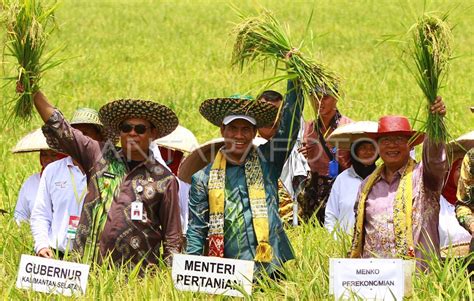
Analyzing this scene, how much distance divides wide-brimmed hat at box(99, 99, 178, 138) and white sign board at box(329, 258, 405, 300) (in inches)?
48.7

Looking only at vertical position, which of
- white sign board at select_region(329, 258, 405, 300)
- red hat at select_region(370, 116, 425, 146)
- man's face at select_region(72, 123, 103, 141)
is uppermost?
man's face at select_region(72, 123, 103, 141)

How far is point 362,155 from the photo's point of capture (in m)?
6.66

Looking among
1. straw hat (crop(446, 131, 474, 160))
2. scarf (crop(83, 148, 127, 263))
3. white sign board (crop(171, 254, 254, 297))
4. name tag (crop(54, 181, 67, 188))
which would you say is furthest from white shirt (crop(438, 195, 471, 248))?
name tag (crop(54, 181, 67, 188))

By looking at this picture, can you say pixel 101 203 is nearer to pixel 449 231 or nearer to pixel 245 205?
pixel 245 205

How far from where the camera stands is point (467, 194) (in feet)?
16.9

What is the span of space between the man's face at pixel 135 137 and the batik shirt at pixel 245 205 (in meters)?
0.31

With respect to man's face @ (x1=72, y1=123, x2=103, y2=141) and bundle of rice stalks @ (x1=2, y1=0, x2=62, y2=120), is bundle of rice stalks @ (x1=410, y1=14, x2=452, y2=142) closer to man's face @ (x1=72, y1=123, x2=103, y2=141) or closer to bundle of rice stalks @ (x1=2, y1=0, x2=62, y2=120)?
bundle of rice stalks @ (x1=2, y1=0, x2=62, y2=120)

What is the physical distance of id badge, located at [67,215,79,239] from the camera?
5.71 meters

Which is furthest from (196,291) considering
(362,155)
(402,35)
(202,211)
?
(362,155)

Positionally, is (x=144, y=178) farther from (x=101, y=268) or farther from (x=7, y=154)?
(x=7, y=154)

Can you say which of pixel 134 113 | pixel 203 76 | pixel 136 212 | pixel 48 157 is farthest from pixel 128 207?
pixel 203 76

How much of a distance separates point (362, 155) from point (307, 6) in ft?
63.6

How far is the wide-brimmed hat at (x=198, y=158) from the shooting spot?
6199 mm

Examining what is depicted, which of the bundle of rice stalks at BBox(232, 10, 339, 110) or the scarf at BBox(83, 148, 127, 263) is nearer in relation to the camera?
the bundle of rice stalks at BBox(232, 10, 339, 110)
